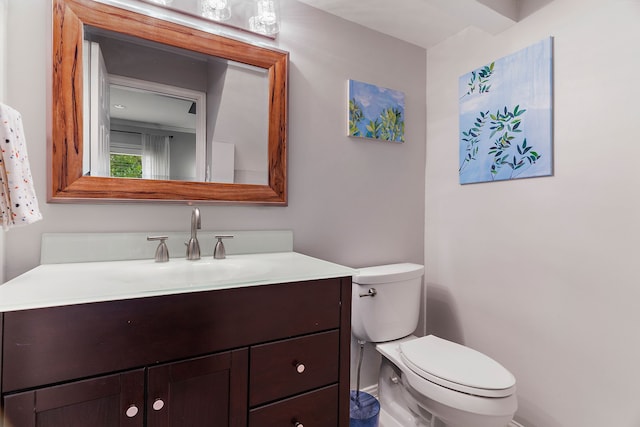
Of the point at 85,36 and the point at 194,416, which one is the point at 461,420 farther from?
the point at 85,36

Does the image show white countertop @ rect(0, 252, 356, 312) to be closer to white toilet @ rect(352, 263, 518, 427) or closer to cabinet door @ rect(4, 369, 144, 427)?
cabinet door @ rect(4, 369, 144, 427)

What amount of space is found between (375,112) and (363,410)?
1.63 m

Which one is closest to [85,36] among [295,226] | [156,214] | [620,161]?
[156,214]

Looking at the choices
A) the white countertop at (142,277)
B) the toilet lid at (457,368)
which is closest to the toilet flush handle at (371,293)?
the toilet lid at (457,368)

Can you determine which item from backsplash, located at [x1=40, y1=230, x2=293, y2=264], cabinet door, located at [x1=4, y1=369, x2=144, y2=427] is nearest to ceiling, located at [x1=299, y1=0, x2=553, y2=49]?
backsplash, located at [x1=40, y1=230, x2=293, y2=264]

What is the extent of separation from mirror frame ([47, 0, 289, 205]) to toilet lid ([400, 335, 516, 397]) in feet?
3.20

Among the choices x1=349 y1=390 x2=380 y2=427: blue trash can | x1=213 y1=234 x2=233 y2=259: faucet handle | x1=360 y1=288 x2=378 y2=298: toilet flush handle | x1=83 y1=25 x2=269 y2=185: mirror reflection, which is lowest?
x1=349 y1=390 x2=380 y2=427: blue trash can

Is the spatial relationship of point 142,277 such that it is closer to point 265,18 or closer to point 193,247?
point 193,247

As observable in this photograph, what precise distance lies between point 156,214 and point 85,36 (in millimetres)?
716

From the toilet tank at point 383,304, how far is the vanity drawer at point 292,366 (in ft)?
1.63

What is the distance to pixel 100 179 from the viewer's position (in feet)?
3.98

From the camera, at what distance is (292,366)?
1.00m

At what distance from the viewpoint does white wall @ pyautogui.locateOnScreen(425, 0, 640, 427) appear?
124 centimetres

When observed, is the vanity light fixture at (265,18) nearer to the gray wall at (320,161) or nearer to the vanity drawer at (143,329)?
the gray wall at (320,161)
